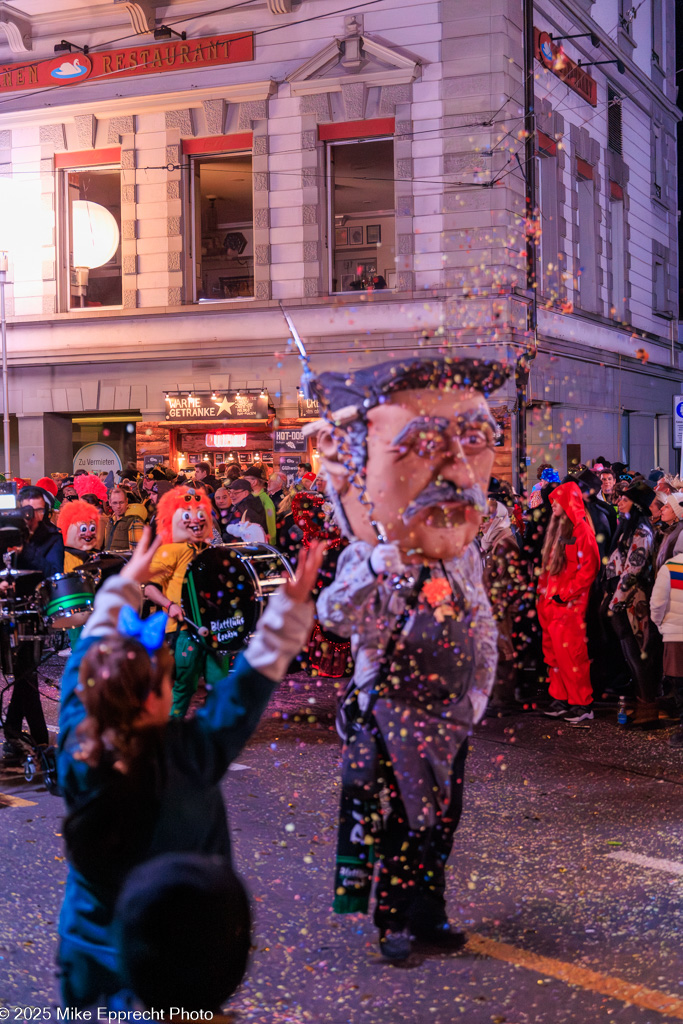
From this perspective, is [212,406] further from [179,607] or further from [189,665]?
[189,665]

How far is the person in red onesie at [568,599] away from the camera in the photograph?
25.7ft

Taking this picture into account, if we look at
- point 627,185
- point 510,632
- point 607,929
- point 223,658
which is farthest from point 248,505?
point 627,185

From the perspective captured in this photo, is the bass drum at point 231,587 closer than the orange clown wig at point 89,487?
Yes

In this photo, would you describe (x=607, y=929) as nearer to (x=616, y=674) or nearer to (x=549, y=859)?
(x=549, y=859)

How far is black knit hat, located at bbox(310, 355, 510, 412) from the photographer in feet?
9.91

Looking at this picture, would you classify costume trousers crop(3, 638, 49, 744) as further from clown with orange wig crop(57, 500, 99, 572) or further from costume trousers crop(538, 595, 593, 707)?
costume trousers crop(538, 595, 593, 707)

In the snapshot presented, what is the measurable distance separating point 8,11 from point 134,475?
9448mm

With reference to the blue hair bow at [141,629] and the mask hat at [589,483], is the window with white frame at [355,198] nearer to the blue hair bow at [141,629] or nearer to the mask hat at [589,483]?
the mask hat at [589,483]

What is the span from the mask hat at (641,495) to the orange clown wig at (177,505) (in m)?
3.31

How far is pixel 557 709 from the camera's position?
8227 millimetres

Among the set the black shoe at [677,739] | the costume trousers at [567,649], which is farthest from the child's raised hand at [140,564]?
the costume trousers at [567,649]

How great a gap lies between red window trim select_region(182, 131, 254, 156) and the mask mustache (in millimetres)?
15916

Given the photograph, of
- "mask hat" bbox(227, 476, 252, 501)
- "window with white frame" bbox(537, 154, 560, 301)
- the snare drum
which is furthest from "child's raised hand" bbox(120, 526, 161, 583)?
"window with white frame" bbox(537, 154, 560, 301)

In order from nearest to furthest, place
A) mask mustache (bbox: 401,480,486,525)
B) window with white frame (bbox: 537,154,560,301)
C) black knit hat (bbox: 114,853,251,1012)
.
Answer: black knit hat (bbox: 114,853,251,1012)
mask mustache (bbox: 401,480,486,525)
window with white frame (bbox: 537,154,560,301)
